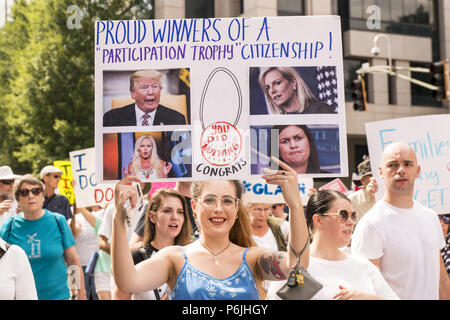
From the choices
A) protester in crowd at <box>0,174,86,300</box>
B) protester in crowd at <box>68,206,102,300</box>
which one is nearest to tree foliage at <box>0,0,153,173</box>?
protester in crowd at <box>68,206,102,300</box>

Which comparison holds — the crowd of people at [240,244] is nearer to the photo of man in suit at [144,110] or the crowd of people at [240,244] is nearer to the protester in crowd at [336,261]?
the protester in crowd at [336,261]

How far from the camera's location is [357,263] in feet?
12.0

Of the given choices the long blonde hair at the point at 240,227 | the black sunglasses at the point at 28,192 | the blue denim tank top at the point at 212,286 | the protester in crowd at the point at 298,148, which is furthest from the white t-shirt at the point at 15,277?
the black sunglasses at the point at 28,192

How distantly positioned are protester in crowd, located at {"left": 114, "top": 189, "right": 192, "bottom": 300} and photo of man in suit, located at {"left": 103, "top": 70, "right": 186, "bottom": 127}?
1338mm

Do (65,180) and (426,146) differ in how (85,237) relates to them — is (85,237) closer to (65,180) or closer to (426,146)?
(65,180)

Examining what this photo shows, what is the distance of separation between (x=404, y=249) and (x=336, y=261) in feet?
2.77

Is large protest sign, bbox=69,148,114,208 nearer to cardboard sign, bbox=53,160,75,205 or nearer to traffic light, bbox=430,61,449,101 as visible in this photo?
cardboard sign, bbox=53,160,75,205

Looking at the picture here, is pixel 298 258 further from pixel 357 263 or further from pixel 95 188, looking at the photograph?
pixel 95 188

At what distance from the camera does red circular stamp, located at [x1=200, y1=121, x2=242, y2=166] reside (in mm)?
3451

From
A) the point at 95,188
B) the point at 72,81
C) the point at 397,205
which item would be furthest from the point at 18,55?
the point at 397,205

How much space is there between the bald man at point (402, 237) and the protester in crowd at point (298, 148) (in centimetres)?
110

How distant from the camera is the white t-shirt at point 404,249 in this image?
4277 millimetres

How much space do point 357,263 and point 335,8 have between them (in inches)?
792

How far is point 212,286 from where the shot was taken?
2.98 meters
